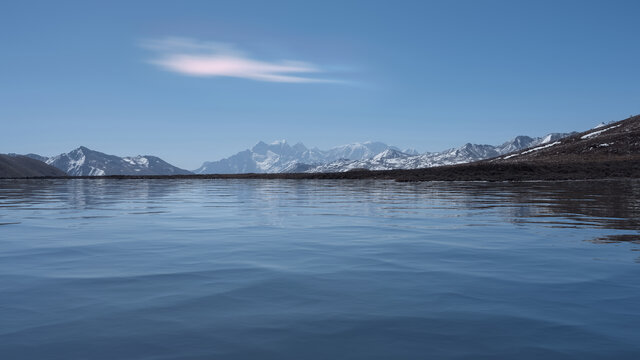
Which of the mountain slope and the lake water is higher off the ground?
the mountain slope

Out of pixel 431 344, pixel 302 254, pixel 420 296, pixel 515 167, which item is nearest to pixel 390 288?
pixel 420 296

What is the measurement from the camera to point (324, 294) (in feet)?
31.7

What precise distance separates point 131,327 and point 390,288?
479 cm

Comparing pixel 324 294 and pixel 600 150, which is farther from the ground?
pixel 600 150

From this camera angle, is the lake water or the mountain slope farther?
the mountain slope

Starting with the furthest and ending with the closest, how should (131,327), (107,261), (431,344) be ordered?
(107,261) < (131,327) < (431,344)

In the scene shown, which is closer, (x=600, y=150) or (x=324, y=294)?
(x=324, y=294)

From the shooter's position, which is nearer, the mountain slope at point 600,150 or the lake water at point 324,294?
the lake water at point 324,294

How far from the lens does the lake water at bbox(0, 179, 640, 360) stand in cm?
679

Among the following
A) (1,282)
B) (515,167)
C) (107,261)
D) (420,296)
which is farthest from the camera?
(515,167)

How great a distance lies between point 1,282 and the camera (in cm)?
1082

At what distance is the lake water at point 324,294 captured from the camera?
6.79m

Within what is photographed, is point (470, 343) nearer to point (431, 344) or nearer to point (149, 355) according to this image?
point (431, 344)

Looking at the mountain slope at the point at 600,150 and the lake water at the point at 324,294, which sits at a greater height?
the mountain slope at the point at 600,150
